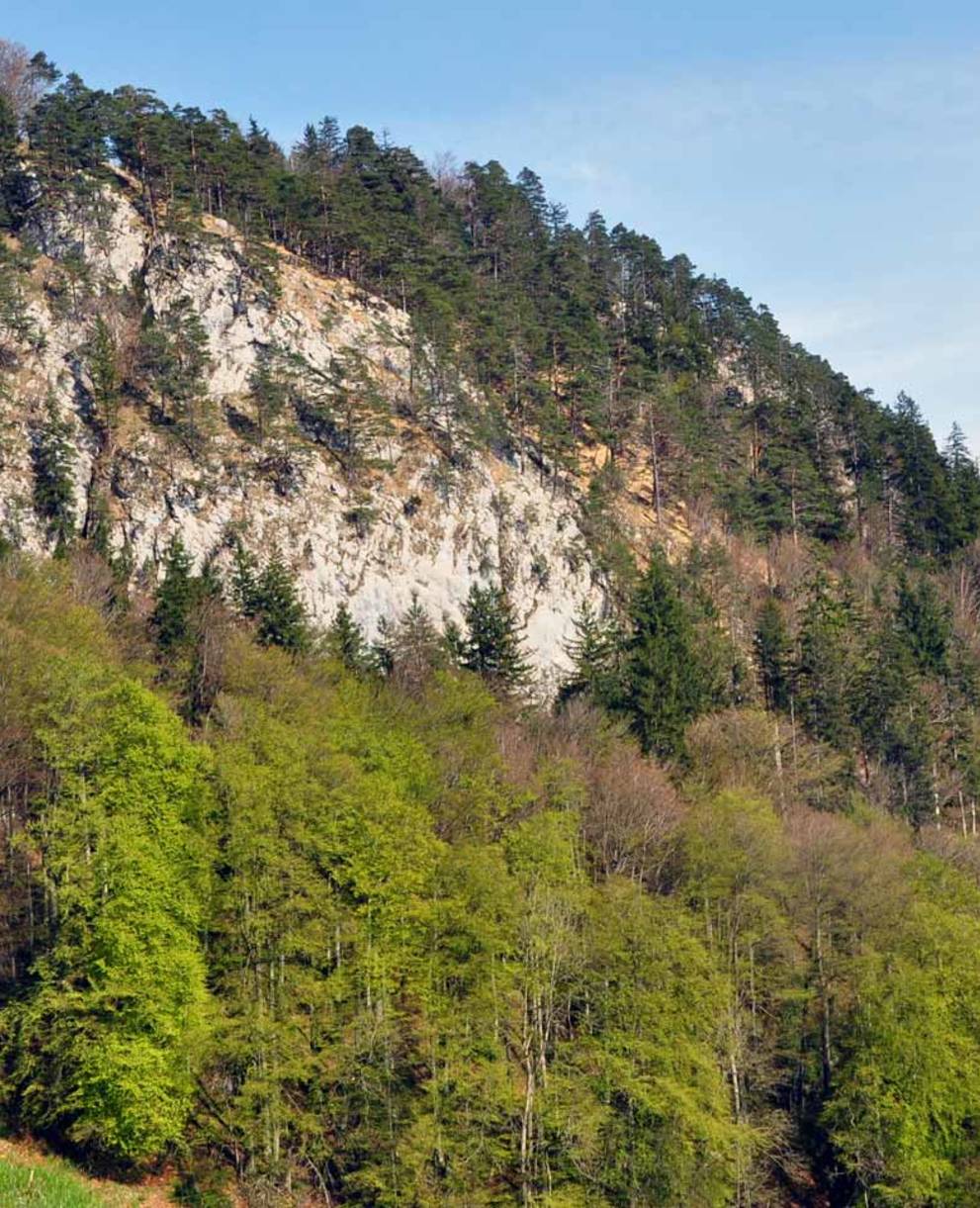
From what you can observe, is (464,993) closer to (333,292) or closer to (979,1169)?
(979,1169)

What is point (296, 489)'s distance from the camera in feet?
254

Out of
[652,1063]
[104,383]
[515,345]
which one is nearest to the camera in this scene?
[652,1063]

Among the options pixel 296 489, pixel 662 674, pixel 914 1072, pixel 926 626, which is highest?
pixel 296 489

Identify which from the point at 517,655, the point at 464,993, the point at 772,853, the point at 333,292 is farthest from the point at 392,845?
the point at 333,292

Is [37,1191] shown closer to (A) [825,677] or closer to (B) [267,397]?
(A) [825,677]

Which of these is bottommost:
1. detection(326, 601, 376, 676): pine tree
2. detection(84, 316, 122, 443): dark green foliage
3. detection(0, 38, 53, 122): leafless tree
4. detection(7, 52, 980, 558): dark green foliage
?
detection(326, 601, 376, 676): pine tree

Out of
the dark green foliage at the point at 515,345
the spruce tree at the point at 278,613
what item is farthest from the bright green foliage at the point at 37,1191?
the dark green foliage at the point at 515,345

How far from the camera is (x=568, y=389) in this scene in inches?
3787

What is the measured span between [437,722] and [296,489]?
3130cm

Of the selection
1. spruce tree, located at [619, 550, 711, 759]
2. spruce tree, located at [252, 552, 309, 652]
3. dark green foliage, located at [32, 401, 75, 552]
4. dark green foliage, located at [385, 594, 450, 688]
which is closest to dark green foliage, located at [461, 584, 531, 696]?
dark green foliage, located at [385, 594, 450, 688]

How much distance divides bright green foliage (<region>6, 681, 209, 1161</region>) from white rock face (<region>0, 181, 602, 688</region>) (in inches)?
1406

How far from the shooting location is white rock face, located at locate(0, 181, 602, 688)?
74562mm

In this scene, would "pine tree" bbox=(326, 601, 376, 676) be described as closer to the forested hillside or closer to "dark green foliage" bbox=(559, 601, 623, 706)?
the forested hillside

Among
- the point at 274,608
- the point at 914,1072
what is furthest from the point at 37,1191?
the point at 274,608
